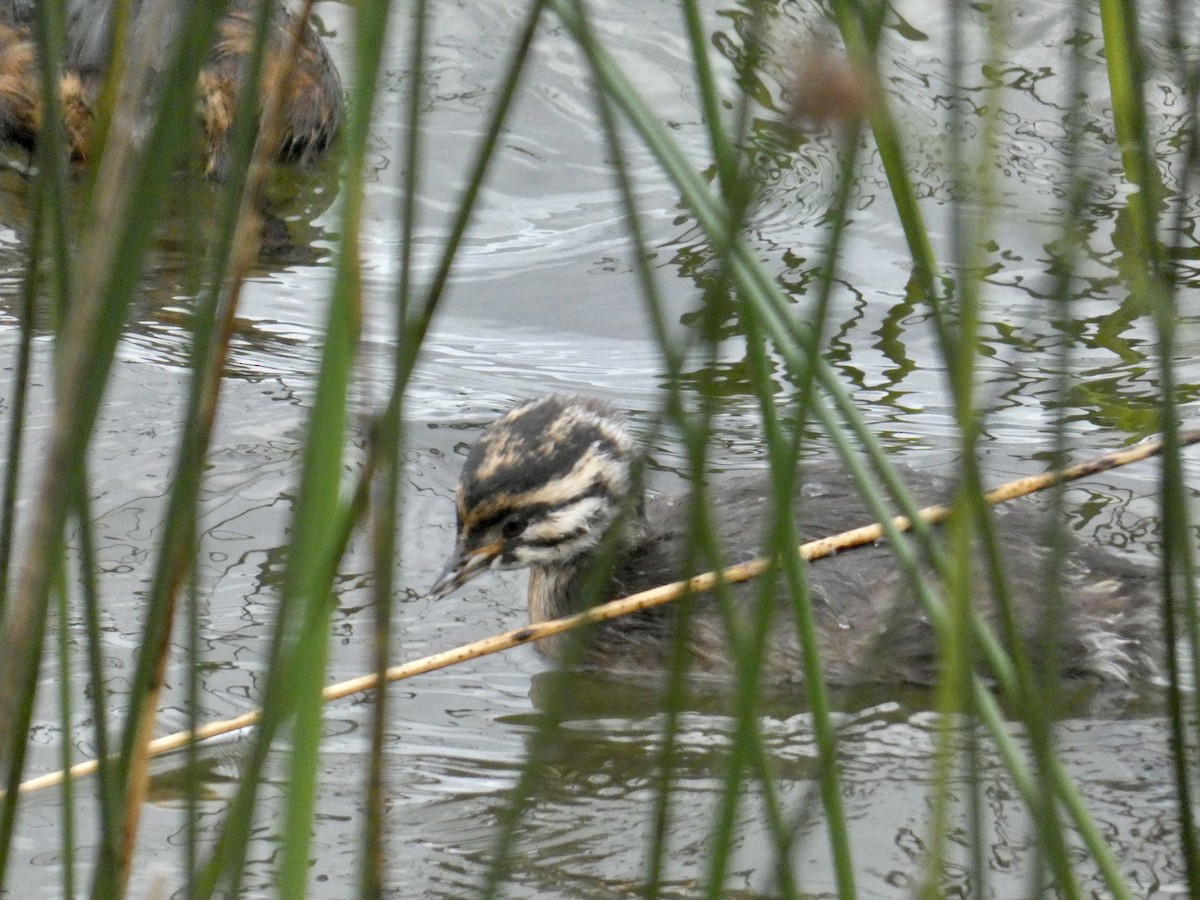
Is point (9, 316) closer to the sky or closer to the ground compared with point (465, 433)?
closer to the sky

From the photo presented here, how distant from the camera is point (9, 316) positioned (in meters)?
6.26

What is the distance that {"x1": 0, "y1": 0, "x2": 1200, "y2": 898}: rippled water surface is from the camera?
11.9 ft

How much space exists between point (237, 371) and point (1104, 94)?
171 inches

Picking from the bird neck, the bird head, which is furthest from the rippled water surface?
the bird head

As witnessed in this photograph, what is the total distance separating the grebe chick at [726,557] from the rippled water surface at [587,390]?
170 millimetres

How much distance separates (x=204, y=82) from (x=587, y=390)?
2.60 meters

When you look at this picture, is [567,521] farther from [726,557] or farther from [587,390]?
[587,390]

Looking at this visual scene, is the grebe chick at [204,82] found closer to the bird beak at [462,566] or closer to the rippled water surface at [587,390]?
the rippled water surface at [587,390]

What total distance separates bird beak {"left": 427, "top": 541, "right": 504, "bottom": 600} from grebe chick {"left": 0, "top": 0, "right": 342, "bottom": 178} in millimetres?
3174

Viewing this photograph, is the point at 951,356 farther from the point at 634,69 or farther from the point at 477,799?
the point at 634,69

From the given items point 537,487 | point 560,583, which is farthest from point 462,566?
point 560,583

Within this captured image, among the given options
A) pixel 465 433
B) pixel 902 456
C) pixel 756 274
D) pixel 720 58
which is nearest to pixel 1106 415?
pixel 902 456

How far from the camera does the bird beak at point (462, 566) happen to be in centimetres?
474

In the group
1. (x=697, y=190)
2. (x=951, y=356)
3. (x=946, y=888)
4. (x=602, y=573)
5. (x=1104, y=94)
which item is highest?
(x=1104, y=94)
